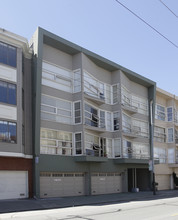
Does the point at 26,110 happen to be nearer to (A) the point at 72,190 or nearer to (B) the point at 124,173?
(A) the point at 72,190

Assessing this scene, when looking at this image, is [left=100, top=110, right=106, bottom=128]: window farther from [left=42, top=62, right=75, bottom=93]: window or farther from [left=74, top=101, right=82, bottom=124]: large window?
[left=42, top=62, right=75, bottom=93]: window

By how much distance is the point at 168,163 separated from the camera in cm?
3778

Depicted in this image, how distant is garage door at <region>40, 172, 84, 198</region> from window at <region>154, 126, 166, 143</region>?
14290mm

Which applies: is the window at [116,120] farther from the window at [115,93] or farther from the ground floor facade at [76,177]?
the ground floor facade at [76,177]

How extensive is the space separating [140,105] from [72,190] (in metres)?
14.3

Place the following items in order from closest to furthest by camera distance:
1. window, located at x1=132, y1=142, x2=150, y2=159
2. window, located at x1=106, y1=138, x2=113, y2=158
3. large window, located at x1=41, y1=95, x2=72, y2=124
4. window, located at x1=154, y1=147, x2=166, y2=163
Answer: large window, located at x1=41, y1=95, x2=72, y2=124 < window, located at x1=106, y1=138, x2=113, y2=158 < window, located at x1=132, y1=142, x2=150, y2=159 < window, located at x1=154, y1=147, x2=166, y2=163

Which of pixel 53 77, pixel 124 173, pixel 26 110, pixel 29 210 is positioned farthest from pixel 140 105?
pixel 29 210

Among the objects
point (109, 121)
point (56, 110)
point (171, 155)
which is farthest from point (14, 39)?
point (171, 155)

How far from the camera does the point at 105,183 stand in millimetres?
28125

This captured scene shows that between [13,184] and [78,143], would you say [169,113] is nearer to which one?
[78,143]

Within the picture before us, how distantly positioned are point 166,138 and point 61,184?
747 inches

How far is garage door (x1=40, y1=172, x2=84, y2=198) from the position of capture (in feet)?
74.5

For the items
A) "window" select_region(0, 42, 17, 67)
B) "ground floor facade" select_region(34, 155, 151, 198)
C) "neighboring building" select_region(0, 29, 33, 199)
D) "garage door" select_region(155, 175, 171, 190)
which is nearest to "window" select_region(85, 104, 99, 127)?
"ground floor facade" select_region(34, 155, 151, 198)

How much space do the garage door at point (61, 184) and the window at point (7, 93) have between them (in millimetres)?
6084
